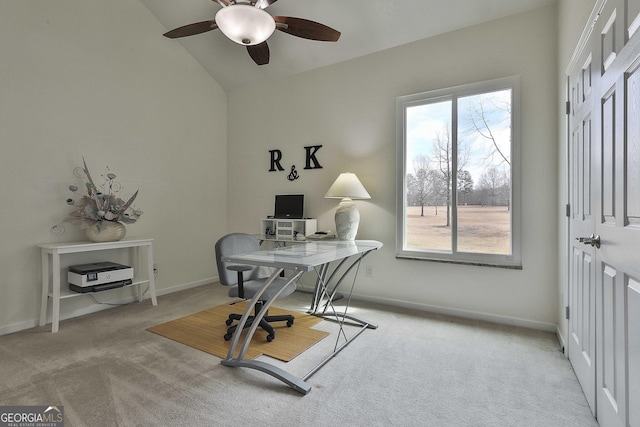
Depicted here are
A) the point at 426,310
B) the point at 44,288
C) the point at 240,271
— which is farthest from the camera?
the point at 426,310

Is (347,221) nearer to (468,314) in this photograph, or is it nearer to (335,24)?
(468,314)

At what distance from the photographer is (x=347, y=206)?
3283mm

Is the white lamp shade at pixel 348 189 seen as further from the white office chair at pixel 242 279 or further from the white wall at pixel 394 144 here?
the white office chair at pixel 242 279

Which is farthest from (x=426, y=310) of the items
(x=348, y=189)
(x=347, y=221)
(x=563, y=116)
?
(x=563, y=116)

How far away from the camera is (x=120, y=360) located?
2189mm

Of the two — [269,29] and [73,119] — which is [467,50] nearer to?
[269,29]

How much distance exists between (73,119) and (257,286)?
8.38 feet

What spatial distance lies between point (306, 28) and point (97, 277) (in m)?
2.84

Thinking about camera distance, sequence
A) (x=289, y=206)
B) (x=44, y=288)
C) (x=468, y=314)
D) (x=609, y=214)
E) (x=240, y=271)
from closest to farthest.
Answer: (x=609, y=214)
(x=240, y=271)
(x=44, y=288)
(x=468, y=314)
(x=289, y=206)

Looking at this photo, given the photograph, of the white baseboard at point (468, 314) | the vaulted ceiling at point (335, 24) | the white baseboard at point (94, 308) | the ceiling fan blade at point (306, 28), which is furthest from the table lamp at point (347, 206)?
the white baseboard at point (94, 308)

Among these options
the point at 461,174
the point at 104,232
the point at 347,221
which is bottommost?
the point at 104,232

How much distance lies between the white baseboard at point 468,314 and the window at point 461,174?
486 millimetres

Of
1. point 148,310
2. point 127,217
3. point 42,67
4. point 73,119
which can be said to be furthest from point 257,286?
point 42,67

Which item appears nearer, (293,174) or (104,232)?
(104,232)
